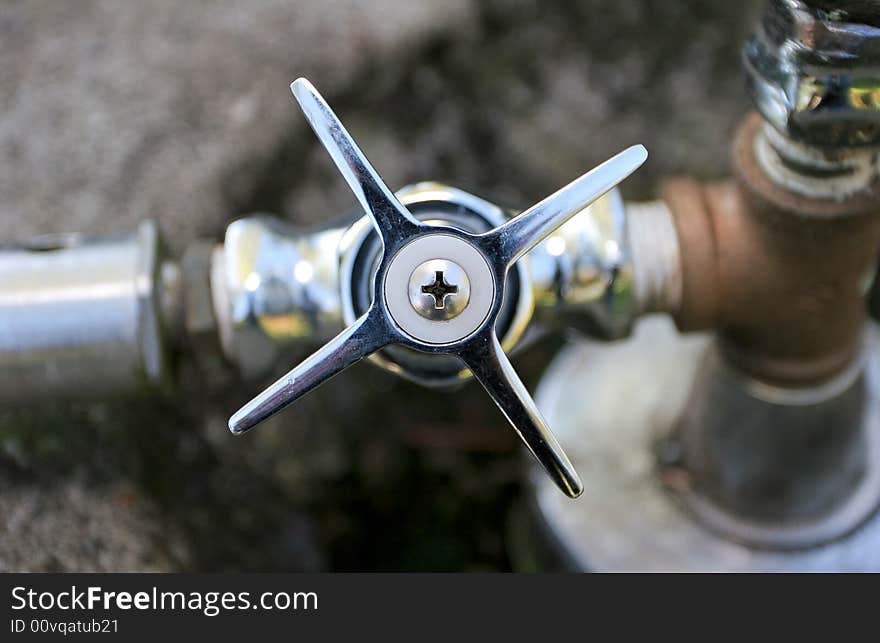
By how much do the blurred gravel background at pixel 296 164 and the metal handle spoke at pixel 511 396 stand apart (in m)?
0.19

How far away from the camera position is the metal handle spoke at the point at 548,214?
41 cm

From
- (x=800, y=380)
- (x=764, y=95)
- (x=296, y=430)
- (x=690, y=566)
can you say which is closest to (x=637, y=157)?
(x=764, y=95)

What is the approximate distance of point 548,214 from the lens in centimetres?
41

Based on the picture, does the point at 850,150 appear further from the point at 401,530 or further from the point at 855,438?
the point at 401,530

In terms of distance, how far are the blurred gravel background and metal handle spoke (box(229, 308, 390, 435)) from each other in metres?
0.19

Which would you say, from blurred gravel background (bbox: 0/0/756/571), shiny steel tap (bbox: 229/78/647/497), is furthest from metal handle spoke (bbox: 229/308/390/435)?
blurred gravel background (bbox: 0/0/756/571)

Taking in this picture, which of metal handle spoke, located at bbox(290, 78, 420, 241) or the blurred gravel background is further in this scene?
the blurred gravel background

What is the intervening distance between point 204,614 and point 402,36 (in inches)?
19.7

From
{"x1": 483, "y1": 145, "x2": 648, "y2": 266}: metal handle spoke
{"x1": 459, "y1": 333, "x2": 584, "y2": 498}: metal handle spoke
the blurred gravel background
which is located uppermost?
{"x1": 483, "y1": 145, "x2": 648, "y2": 266}: metal handle spoke

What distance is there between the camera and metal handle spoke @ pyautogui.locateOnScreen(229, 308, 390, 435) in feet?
1.34

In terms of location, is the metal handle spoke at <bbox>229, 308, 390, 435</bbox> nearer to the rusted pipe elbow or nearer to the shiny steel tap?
the shiny steel tap

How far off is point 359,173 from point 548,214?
3.2 inches

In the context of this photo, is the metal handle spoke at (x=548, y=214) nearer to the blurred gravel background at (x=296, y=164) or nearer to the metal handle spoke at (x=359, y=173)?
the metal handle spoke at (x=359, y=173)

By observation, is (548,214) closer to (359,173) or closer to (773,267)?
(359,173)
